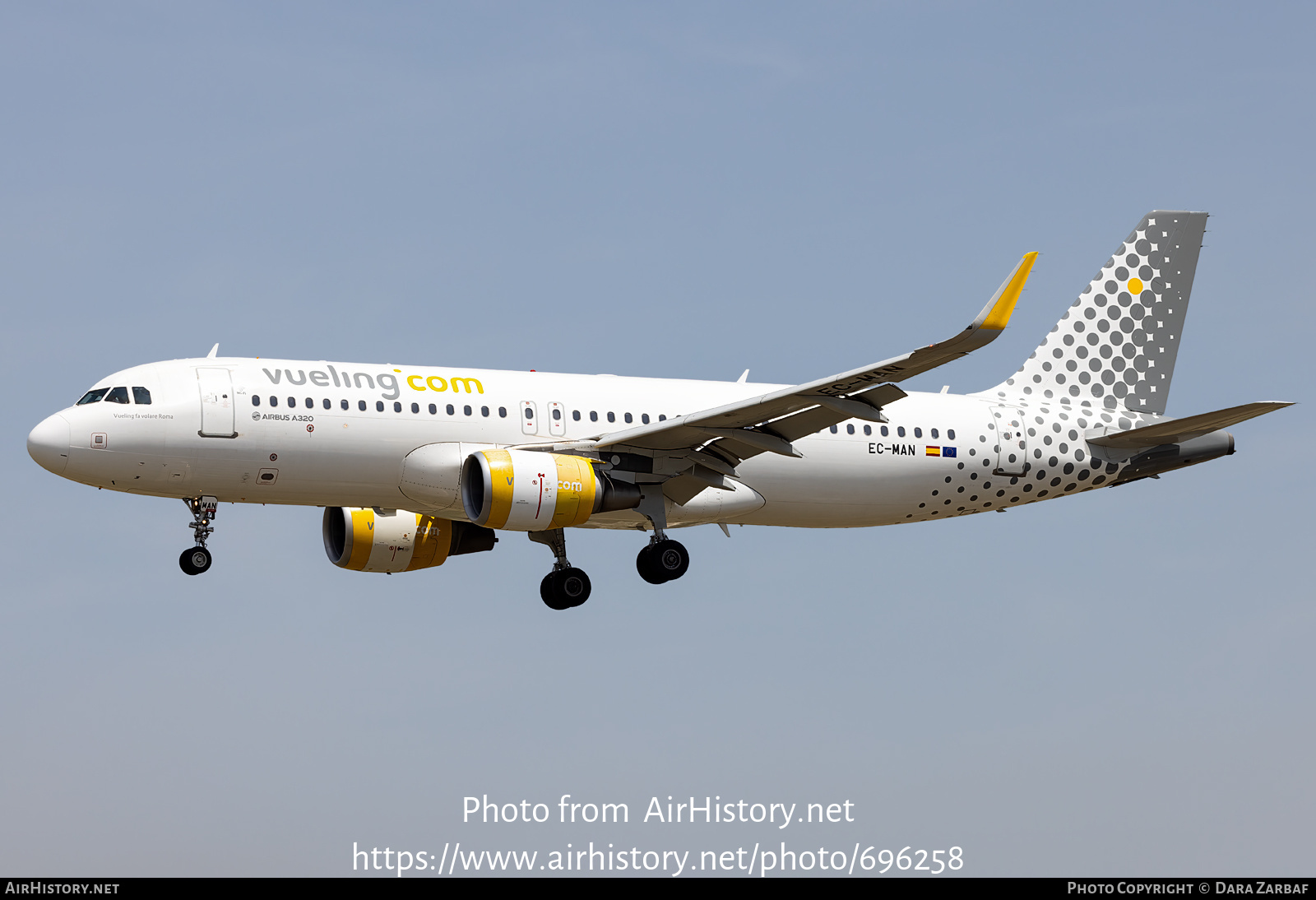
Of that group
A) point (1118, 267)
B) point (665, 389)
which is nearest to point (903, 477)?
point (665, 389)

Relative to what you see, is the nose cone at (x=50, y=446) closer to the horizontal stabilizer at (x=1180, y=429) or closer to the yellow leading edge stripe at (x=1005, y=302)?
the yellow leading edge stripe at (x=1005, y=302)

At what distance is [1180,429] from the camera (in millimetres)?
35688

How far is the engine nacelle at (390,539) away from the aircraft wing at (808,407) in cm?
506

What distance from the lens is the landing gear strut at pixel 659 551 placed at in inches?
1318

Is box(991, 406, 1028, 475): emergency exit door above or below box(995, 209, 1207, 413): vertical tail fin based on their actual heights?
below

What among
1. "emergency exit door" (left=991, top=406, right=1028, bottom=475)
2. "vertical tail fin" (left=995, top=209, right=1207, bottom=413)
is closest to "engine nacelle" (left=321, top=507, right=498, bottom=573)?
"emergency exit door" (left=991, top=406, right=1028, bottom=475)

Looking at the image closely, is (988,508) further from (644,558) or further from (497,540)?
(497,540)

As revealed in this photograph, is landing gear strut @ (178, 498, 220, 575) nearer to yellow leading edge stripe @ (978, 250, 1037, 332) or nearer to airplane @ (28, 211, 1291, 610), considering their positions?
airplane @ (28, 211, 1291, 610)

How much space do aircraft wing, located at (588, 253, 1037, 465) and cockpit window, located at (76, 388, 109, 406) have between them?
Result: 9.37 metres

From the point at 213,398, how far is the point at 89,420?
7.48 ft

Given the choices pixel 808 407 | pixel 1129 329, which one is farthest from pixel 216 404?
pixel 1129 329

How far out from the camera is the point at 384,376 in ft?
105

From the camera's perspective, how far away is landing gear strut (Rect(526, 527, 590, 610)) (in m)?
35.2

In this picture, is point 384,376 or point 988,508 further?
point 988,508
